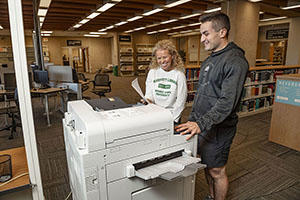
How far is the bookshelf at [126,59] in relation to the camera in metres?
13.5

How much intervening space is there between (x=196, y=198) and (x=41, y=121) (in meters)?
3.98

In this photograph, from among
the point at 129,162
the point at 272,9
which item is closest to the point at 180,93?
the point at 129,162

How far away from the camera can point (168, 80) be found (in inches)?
74.3

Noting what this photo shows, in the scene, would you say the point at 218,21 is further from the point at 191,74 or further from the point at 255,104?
the point at 255,104

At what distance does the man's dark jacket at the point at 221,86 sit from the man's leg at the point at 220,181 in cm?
32

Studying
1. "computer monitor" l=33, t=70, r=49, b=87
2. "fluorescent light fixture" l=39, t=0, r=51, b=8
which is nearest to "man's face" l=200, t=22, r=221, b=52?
"computer monitor" l=33, t=70, r=49, b=87

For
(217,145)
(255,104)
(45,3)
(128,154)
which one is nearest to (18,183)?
(128,154)

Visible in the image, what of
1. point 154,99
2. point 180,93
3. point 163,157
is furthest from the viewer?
point 154,99

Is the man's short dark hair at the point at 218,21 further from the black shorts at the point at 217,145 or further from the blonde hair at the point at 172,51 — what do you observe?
the black shorts at the point at 217,145

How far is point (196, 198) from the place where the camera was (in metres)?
2.08

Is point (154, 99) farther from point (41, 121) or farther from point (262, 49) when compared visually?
point (262, 49)

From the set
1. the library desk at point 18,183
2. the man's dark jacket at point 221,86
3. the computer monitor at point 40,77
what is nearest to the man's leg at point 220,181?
the man's dark jacket at point 221,86

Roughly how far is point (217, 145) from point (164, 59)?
88cm

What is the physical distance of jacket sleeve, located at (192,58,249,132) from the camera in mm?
1325
